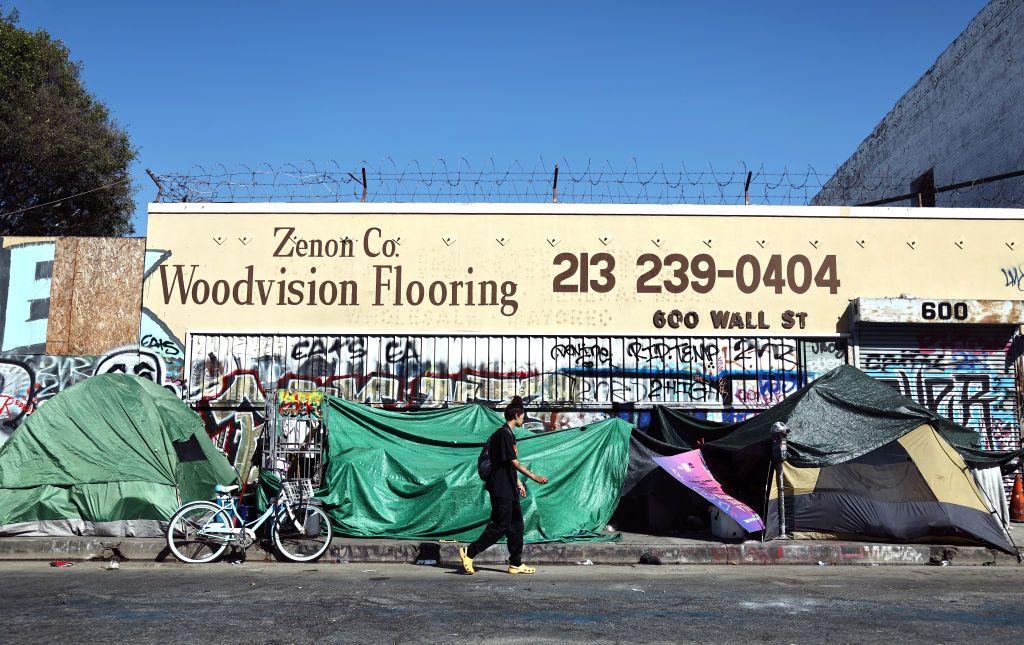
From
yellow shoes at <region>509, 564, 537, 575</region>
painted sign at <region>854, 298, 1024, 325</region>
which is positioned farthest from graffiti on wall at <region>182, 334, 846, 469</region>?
yellow shoes at <region>509, 564, 537, 575</region>

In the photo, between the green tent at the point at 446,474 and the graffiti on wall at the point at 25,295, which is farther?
the graffiti on wall at the point at 25,295

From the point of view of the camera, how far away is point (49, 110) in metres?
24.2

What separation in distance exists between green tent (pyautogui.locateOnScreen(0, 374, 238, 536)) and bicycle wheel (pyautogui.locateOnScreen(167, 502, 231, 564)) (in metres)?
1.30

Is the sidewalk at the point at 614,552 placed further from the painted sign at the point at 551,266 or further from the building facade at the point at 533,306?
the painted sign at the point at 551,266

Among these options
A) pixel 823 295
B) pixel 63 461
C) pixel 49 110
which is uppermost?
pixel 49 110

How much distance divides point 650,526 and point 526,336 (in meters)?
4.25

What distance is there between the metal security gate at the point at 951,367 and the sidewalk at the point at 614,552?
16.9ft

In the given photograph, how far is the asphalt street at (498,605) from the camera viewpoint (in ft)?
20.1

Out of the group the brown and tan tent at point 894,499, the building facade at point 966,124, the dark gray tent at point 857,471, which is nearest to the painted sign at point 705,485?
the dark gray tent at point 857,471

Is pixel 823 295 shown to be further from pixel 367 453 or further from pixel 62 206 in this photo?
pixel 62 206

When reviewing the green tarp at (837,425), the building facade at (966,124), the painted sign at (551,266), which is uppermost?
the building facade at (966,124)

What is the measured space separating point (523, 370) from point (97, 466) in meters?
6.67

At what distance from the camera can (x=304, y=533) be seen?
10.1 m

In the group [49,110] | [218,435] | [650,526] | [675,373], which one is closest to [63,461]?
[218,435]
